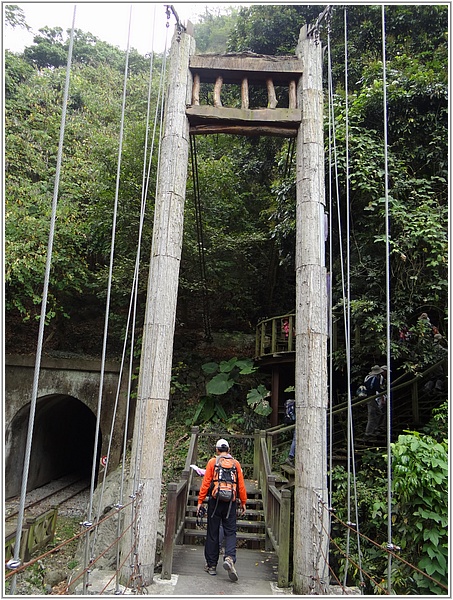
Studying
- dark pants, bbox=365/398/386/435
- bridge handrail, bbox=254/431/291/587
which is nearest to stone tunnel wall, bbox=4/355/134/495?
bridge handrail, bbox=254/431/291/587

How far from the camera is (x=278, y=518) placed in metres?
3.74

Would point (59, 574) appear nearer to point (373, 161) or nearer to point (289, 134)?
point (289, 134)

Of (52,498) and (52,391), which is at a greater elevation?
(52,391)

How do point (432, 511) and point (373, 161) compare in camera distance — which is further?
point (373, 161)

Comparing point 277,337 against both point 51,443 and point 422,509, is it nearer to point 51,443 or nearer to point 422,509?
point 422,509

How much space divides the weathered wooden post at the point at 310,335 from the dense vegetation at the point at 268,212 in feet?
1.22

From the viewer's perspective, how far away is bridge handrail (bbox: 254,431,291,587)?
328 cm

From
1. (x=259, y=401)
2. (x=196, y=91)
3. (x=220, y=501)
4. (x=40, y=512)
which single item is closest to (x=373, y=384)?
(x=259, y=401)

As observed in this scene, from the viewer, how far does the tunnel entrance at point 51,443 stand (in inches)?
319

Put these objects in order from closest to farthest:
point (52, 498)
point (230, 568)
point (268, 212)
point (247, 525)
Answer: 1. point (230, 568)
2. point (247, 525)
3. point (52, 498)
4. point (268, 212)

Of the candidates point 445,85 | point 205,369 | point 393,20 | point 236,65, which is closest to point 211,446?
point 205,369

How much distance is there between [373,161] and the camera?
18.0 ft

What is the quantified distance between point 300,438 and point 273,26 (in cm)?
850

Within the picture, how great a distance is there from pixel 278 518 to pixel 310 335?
5.35 feet
